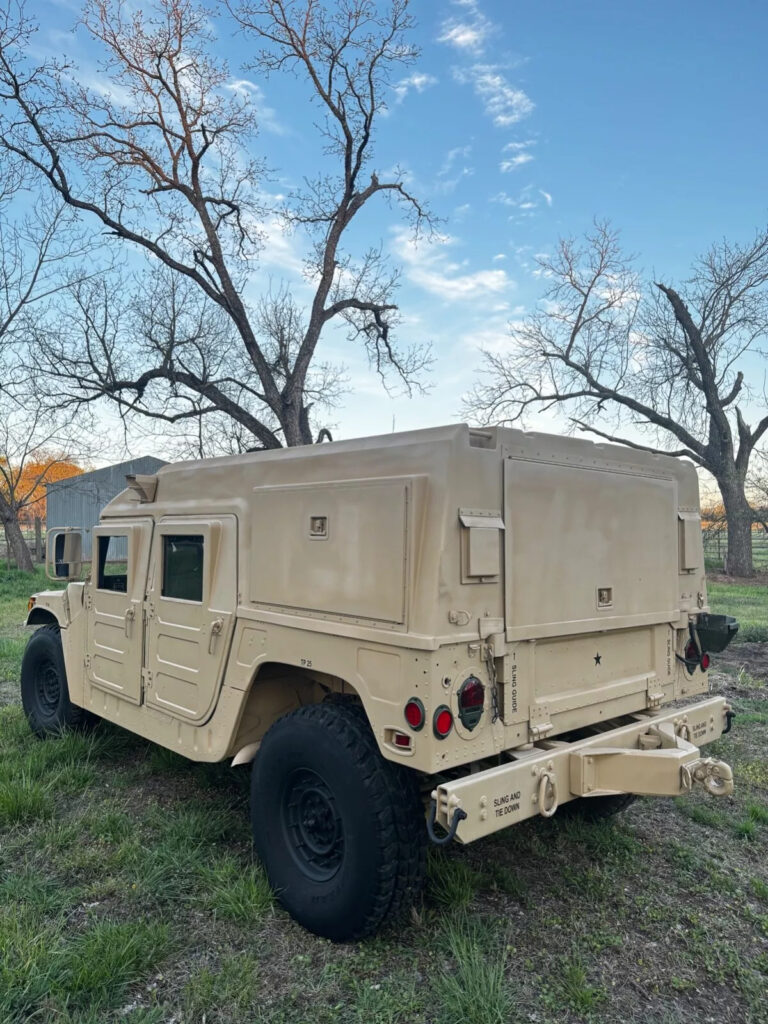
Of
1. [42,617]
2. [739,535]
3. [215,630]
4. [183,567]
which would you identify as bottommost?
[42,617]

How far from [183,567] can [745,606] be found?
1439 cm

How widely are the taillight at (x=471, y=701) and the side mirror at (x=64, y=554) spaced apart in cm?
374

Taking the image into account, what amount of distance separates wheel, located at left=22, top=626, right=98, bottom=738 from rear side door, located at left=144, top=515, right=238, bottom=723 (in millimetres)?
1494

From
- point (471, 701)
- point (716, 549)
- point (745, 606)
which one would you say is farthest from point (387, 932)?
point (716, 549)

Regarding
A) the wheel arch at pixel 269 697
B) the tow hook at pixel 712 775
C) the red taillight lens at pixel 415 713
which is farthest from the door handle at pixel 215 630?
the tow hook at pixel 712 775

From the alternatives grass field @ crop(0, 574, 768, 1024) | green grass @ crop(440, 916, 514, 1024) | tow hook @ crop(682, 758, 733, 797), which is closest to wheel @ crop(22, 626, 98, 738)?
grass field @ crop(0, 574, 768, 1024)

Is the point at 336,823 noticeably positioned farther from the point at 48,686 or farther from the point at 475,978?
the point at 48,686

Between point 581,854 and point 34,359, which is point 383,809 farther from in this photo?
point 34,359

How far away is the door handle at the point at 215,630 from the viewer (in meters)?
3.67

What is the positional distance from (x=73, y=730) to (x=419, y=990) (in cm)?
367

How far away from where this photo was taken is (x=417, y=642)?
265cm

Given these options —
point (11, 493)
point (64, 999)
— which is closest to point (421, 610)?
point (64, 999)

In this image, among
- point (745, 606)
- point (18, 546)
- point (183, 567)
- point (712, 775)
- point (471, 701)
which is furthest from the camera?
point (18, 546)

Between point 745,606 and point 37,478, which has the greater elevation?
point 37,478
